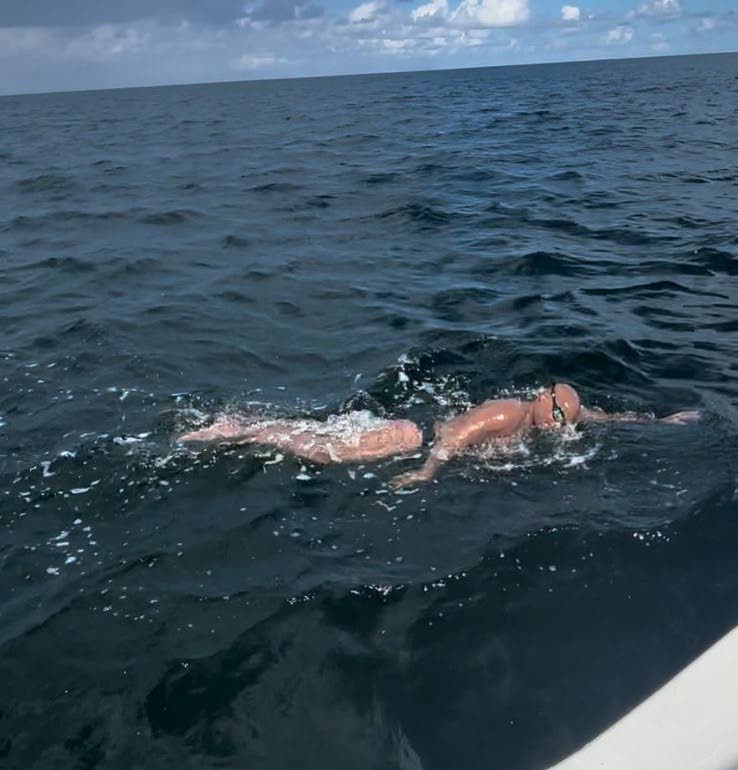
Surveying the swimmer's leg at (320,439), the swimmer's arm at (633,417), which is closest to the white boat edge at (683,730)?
the swimmer's leg at (320,439)

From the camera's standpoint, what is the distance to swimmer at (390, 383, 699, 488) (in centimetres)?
666

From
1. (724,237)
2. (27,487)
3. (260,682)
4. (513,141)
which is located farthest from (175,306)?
(513,141)

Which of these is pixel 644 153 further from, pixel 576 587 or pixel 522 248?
pixel 576 587

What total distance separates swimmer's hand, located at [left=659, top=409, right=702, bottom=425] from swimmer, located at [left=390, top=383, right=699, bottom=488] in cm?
92

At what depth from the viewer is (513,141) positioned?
27.4 m

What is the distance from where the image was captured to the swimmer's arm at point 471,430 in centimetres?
664

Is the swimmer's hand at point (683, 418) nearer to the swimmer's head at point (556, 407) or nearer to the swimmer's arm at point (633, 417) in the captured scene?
the swimmer's arm at point (633, 417)

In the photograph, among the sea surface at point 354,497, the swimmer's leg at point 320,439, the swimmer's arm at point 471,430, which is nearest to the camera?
the sea surface at point 354,497

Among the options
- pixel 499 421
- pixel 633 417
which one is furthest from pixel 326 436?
pixel 633 417

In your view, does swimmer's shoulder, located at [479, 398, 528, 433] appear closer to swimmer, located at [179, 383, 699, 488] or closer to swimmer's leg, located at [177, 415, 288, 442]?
swimmer, located at [179, 383, 699, 488]

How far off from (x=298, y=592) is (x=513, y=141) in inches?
998

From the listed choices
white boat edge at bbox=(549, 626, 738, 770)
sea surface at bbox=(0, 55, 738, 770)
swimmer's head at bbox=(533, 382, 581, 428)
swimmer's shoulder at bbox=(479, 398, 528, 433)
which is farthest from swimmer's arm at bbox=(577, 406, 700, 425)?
white boat edge at bbox=(549, 626, 738, 770)

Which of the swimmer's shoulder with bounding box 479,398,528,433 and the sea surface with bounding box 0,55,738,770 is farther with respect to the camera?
the swimmer's shoulder with bounding box 479,398,528,433

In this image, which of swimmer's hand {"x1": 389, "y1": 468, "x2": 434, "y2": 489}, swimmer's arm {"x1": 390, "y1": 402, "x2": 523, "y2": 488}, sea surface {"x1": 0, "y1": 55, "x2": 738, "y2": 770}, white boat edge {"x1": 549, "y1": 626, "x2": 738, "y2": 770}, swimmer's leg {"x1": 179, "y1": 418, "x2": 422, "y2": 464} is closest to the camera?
white boat edge {"x1": 549, "y1": 626, "x2": 738, "y2": 770}
